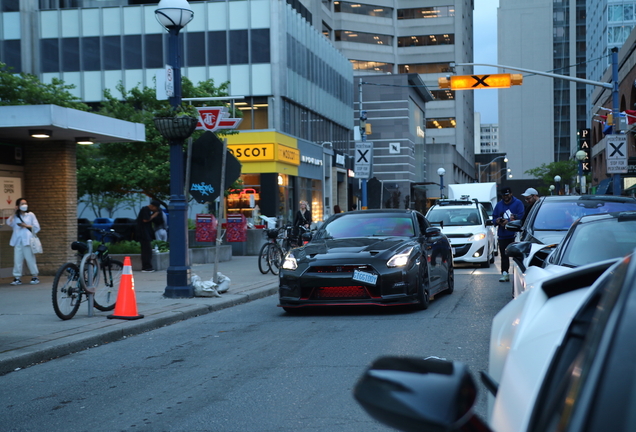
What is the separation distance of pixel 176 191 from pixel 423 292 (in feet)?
15.7

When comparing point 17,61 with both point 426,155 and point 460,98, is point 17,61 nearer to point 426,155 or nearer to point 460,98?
point 426,155

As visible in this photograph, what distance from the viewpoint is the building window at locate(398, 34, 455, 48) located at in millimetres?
99375

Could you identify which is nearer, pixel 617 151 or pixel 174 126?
pixel 174 126

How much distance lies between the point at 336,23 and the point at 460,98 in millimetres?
25375

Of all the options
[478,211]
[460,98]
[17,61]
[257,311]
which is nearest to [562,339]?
[257,311]

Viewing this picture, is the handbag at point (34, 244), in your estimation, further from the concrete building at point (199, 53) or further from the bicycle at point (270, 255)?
the concrete building at point (199, 53)

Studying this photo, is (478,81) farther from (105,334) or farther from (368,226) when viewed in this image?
(105,334)

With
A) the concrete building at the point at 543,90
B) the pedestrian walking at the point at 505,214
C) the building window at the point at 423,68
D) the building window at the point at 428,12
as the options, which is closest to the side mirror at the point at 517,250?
the pedestrian walking at the point at 505,214

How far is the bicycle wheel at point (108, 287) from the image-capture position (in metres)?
11.0

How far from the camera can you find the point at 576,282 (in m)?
2.35

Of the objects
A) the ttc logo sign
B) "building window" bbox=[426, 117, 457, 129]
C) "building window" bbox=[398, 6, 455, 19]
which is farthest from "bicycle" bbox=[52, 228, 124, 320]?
"building window" bbox=[426, 117, 457, 129]

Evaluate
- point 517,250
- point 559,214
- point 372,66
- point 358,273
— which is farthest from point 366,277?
point 372,66

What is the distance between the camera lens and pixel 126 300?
10352mm

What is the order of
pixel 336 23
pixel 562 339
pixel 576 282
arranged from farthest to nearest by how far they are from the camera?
pixel 336 23
pixel 576 282
pixel 562 339
